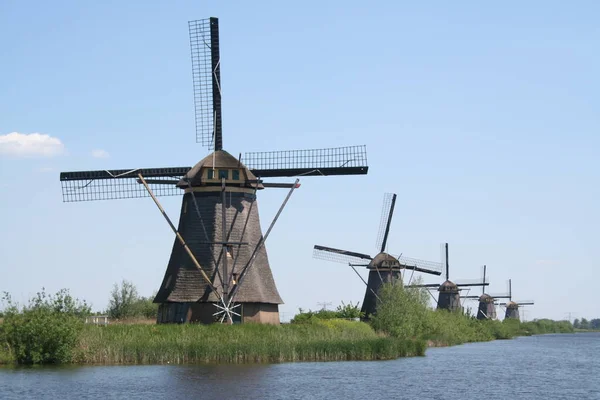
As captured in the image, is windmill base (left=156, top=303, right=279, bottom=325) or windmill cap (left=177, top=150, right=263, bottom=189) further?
windmill cap (left=177, top=150, right=263, bottom=189)

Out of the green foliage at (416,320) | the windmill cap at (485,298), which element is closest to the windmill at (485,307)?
the windmill cap at (485,298)

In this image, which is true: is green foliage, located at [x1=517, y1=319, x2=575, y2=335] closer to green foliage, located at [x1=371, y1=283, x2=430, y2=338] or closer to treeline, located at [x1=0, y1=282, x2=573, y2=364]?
green foliage, located at [x1=371, y1=283, x2=430, y2=338]

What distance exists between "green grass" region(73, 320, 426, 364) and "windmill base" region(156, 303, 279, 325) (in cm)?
156

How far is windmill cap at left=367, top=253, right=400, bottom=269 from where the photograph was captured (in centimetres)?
6819

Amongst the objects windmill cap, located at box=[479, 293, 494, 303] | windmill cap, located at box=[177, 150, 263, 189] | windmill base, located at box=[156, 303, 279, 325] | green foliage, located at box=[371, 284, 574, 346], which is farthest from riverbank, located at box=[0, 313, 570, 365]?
windmill cap, located at box=[479, 293, 494, 303]

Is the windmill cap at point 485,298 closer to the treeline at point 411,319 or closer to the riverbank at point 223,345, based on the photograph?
the treeline at point 411,319

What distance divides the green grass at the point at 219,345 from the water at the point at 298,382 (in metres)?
0.91

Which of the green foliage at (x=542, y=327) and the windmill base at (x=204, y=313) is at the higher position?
the windmill base at (x=204, y=313)

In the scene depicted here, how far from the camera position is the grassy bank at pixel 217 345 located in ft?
121

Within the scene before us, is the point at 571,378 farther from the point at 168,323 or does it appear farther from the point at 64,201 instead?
the point at 64,201

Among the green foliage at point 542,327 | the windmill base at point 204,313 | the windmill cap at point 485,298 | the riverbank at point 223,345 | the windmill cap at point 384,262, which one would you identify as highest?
the windmill cap at point 384,262

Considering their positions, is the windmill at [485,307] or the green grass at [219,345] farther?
the windmill at [485,307]

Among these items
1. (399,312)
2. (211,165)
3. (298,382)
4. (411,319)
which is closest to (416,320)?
(411,319)

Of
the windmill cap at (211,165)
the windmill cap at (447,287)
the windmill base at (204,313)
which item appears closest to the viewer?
the windmill base at (204,313)
